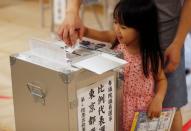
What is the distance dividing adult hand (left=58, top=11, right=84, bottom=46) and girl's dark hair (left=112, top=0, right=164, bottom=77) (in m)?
0.14

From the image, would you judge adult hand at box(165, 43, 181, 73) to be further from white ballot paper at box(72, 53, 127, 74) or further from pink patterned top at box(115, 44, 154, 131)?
white ballot paper at box(72, 53, 127, 74)

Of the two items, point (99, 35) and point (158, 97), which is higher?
point (99, 35)

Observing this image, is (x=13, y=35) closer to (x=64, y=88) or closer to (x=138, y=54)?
(x=138, y=54)

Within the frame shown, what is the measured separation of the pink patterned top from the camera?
139 cm

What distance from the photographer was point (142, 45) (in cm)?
137

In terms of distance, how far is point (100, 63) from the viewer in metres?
1.19

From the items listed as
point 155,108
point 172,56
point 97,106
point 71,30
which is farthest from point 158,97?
point 71,30

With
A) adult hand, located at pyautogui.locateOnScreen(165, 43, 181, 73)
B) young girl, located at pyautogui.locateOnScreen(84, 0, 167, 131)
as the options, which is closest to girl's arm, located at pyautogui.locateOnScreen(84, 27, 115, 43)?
young girl, located at pyautogui.locateOnScreen(84, 0, 167, 131)

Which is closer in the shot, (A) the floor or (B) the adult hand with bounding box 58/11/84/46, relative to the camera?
(B) the adult hand with bounding box 58/11/84/46

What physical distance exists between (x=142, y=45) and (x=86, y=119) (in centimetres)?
35

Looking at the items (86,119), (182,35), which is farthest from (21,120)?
(182,35)

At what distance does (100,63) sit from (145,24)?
258 millimetres

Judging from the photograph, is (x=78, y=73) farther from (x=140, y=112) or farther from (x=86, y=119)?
(x=140, y=112)

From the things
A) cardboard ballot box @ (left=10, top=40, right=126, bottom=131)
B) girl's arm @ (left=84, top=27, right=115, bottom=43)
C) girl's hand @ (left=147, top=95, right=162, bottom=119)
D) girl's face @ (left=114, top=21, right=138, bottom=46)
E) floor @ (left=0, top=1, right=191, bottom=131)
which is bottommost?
floor @ (left=0, top=1, right=191, bottom=131)
